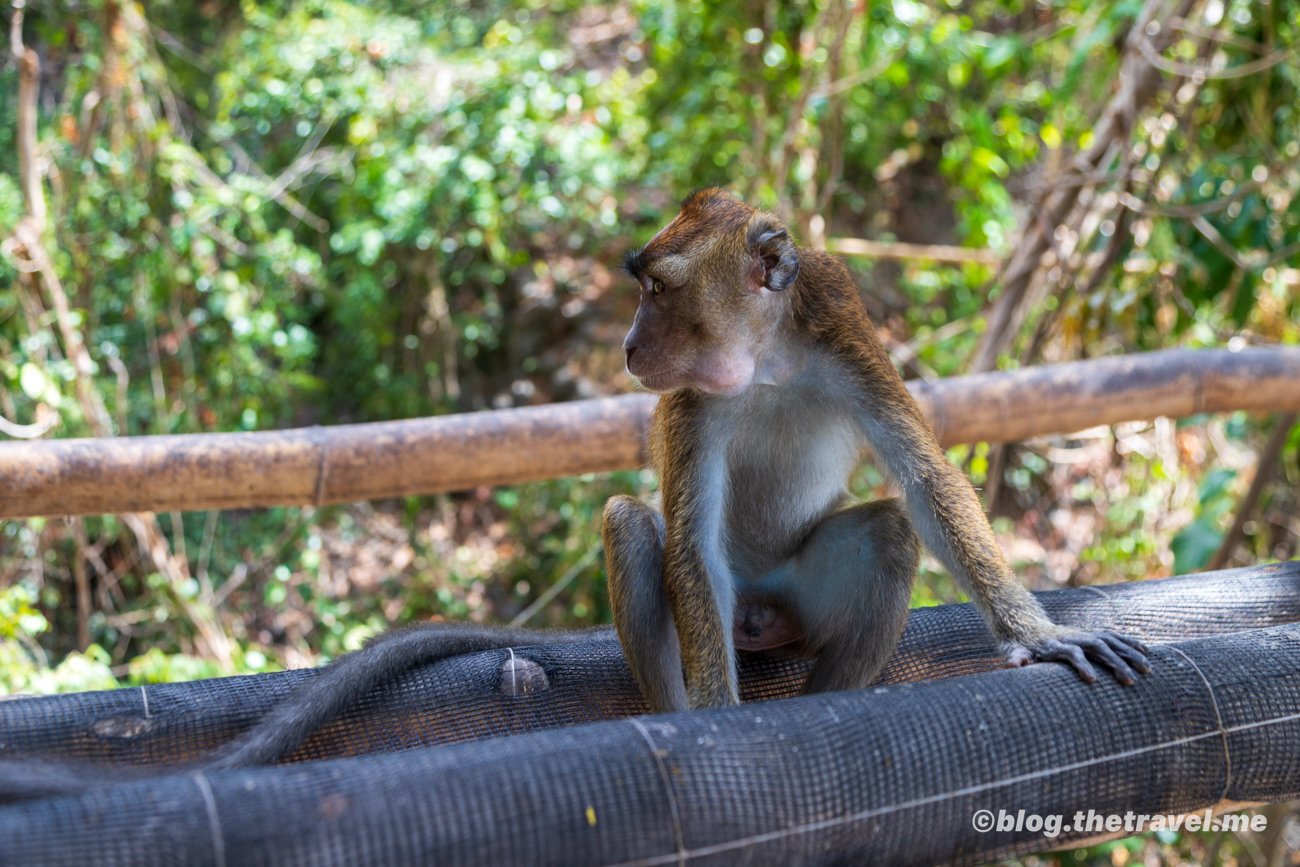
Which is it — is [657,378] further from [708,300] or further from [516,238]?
[516,238]

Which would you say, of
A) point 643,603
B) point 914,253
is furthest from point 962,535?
point 914,253

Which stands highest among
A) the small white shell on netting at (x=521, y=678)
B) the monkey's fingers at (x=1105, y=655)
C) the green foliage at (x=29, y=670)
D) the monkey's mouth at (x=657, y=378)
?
the monkey's mouth at (x=657, y=378)

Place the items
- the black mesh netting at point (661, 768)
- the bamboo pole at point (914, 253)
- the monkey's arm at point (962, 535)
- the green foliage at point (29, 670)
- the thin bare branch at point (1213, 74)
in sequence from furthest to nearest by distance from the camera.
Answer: the bamboo pole at point (914, 253)
the thin bare branch at point (1213, 74)
the green foliage at point (29, 670)
the monkey's arm at point (962, 535)
the black mesh netting at point (661, 768)

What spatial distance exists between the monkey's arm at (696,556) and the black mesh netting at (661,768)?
22 centimetres

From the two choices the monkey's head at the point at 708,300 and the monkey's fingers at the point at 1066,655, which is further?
the monkey's head at the point at 708,300

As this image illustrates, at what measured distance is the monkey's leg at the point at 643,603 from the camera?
233 cm

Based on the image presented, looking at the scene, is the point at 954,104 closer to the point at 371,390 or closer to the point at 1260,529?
the point at 1260,529

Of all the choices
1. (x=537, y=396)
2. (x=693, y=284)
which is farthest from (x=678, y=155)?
(x=693, y=284)

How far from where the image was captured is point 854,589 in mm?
2428

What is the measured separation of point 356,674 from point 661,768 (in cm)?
85

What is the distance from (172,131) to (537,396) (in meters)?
3.15

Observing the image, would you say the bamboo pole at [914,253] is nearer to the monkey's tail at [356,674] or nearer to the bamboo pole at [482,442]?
the bamboo pole at [482,442]

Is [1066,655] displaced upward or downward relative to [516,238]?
upward

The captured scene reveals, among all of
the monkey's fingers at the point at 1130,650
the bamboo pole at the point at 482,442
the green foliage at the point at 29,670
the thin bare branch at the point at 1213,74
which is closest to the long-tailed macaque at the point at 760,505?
the monkey's fingers at the point at 1130,650
